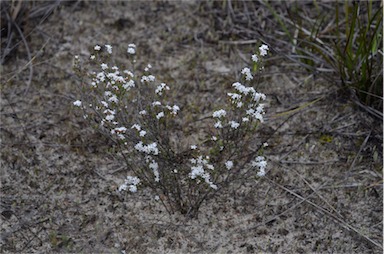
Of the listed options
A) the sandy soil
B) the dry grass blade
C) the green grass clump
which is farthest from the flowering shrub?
the green grass clump

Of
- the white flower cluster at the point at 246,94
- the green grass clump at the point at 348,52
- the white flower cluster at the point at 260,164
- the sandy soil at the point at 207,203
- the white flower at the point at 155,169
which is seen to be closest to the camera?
the white flower cluster at the point at 246,94

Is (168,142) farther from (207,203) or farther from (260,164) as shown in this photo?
(260,164)

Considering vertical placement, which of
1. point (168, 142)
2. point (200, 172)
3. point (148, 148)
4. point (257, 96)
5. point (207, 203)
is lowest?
point (207, 203)

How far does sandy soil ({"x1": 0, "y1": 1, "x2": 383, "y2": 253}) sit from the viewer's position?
11.4ft

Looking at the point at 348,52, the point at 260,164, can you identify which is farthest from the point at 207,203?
the point at 348,52

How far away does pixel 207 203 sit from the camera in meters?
3.68

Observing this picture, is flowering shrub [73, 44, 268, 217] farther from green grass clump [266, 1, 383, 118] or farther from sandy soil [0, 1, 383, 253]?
green grass clump [266, 1, 383, 118]

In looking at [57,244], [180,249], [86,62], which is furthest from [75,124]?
[180,249]

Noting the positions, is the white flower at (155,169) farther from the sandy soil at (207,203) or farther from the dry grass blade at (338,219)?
the dry grass blade at (338,219)

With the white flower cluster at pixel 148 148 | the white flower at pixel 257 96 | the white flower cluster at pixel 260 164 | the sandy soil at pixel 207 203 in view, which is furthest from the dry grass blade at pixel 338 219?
the white flower cluster at pixel 148 148

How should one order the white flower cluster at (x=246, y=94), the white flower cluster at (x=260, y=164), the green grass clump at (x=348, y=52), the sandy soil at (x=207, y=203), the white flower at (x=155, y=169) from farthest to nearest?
the green grass clump at (x=348, y=52) < the sandy soil at (x=207, y=203) < the white flower at (x=155, y=169) < the white flower cluster at (x=260, y=164) < the white flower cluster at (x=246, y=94)

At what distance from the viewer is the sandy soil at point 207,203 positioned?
348cm

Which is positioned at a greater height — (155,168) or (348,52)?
(348,52)

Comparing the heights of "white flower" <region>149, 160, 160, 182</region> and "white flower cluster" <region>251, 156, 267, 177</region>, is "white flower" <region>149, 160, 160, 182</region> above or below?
below
